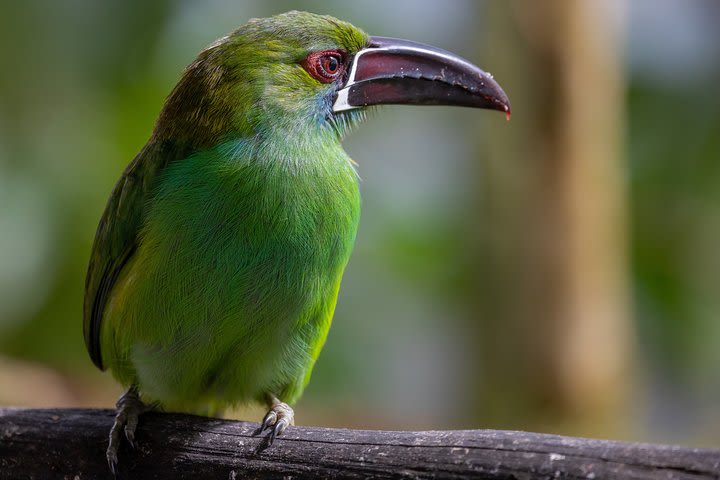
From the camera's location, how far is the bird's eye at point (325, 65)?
337 centimetres

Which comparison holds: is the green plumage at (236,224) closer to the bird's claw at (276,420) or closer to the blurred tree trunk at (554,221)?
the bird's claw at (276,420)

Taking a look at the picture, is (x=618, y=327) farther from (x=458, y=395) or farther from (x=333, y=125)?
(x=333, y=125)

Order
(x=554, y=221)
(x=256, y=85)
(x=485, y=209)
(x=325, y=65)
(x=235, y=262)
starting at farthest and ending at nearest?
(x=485, y=209)
(x=554, y=221)
(x=325, y=65)
(x=256, y=85)
(x=235, y=262)

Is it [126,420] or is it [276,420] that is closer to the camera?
[276,420]

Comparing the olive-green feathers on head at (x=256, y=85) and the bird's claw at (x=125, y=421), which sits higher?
the olive-green feathers on head at (x=256, y=85)

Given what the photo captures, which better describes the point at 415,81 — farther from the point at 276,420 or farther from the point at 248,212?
the point at 276,420

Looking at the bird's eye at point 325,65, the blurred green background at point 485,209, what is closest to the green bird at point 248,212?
the bird's eye at point 325,65

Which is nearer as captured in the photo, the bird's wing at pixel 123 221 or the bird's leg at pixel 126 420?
the bird's leg at pixel 126 420

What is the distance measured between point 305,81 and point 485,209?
3.32 meters

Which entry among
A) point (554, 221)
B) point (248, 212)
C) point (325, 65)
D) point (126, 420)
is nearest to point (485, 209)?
point (554, 221)

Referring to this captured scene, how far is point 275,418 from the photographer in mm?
3160

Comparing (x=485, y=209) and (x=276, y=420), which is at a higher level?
(x=276, y=420)

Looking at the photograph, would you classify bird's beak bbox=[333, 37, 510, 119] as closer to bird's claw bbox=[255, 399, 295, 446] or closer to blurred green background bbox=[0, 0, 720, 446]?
bird's claw bbox=[255, 399, 295, 446]

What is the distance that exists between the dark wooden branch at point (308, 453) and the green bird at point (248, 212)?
0.34 feet
